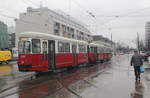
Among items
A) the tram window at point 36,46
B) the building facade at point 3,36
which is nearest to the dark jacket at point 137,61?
the tram window at point 36,46

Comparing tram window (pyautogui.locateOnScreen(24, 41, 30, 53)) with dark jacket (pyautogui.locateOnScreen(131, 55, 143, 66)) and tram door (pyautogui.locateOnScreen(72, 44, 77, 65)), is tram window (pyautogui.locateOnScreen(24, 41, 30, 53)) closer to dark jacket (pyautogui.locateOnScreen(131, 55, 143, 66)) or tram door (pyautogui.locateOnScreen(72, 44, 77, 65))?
tram door (pyautogui.locateOnScreen(72, 44, 77, 65))

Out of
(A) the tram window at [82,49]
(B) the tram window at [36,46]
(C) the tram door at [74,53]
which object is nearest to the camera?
(B) the tram window at [36,46]

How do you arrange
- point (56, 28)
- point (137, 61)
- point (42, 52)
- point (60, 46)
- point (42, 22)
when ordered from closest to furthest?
1. point (137, 61)
2. point (42, 52)
3. point (60, 46)
4. point (42, 22)
5. point (56, 28)

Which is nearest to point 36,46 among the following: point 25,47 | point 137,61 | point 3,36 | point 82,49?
point 25,47

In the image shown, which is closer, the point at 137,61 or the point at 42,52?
the point at 137,61

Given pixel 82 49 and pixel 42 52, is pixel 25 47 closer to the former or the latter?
pixel 42 52

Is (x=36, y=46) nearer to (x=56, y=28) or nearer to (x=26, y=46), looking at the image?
(x=26, y=46)

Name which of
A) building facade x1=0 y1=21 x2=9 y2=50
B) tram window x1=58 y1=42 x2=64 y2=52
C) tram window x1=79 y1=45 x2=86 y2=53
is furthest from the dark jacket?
building facade x1=0 y1=21 x2=9 y2=50

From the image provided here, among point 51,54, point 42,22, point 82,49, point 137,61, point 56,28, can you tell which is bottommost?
point 137,61

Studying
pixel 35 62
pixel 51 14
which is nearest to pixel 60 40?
pixel 35 62

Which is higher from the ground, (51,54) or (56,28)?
(56,28)

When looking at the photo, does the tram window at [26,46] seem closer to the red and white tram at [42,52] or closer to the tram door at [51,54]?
the red and white tram at [42,52]

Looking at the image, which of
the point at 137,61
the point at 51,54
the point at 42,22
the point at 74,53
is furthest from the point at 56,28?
the point at 137,61

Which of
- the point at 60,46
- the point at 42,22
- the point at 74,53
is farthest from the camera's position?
the point at 42,22
